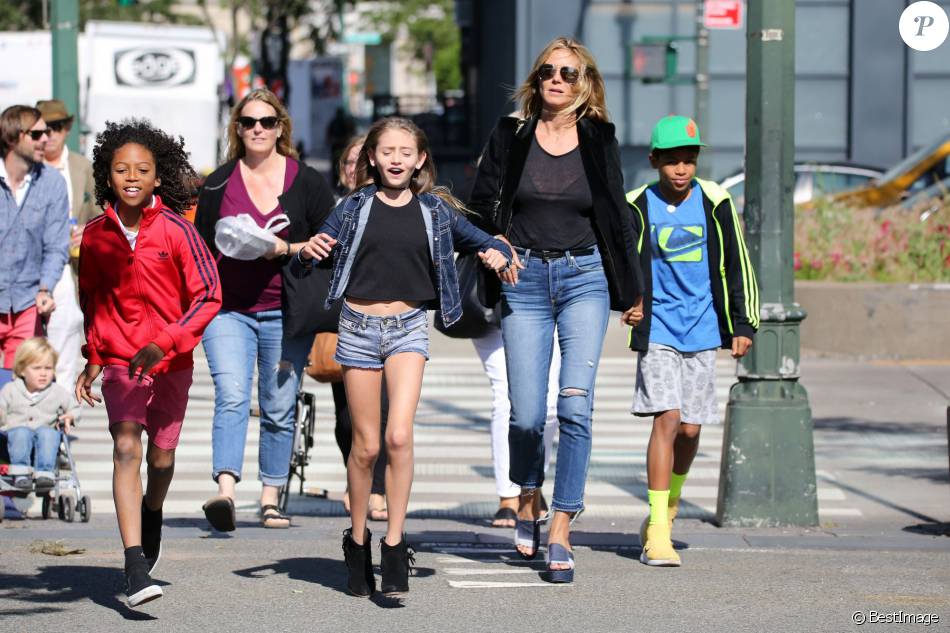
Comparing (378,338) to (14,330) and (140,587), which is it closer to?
(140,587)

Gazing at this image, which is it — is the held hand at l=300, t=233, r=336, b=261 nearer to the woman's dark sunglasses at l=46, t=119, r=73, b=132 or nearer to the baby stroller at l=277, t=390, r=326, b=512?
the baby stroller at l=277, t=390, r=326, b=512

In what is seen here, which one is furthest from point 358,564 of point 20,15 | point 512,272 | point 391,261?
point 20,15

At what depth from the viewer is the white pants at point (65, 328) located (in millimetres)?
10477

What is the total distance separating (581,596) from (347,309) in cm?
142

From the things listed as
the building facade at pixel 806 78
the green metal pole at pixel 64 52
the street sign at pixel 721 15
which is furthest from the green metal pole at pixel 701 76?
the green metal pole at pixel 64 52

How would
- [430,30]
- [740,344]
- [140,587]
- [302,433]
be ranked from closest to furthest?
[140,587] < [740,344] < [302,433] < [430,30]

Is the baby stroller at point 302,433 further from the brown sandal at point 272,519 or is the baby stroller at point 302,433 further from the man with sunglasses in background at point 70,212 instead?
the man with sunglasses in background at point 70,212

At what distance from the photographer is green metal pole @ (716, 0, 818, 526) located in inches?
329

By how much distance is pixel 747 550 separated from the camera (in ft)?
25.5

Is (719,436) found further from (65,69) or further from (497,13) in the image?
(497,13)

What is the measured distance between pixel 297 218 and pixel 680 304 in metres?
1.87

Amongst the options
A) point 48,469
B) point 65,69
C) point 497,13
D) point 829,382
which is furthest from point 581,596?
point 497,13

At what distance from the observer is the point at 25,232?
9.38 metres

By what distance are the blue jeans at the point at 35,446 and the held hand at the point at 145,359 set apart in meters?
2.63
